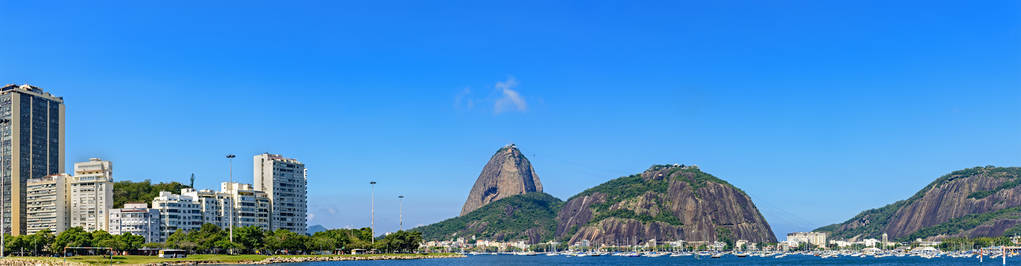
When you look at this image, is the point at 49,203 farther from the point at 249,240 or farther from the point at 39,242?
the point at 249,240

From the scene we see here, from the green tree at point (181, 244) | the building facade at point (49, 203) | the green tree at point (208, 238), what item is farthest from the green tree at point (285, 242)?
the building facade at point (49, 203)

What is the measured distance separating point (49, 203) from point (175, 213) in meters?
29.5

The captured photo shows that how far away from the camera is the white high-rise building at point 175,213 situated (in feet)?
593

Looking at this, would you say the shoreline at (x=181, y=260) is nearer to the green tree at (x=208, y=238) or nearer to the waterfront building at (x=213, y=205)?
the green tree at (x=208, y=238)

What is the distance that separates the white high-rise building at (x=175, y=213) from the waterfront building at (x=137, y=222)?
9.66 feet

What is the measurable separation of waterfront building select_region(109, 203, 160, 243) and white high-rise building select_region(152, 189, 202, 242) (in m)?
2.95

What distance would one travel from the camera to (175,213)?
602 feet

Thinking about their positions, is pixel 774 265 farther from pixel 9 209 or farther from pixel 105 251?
pixel 9 209

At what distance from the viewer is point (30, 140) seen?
199875mm

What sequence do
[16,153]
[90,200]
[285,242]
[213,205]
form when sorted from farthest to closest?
[16,153]
[213,205]
[90,200]
[285,242]

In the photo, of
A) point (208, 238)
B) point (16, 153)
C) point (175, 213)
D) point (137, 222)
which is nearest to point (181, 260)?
point (208, 238)

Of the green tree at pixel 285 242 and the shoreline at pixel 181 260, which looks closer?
the shoreline at pixel 181 260

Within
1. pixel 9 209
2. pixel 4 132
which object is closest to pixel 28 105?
pixel 4 132

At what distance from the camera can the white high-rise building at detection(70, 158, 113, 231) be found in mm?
184250
